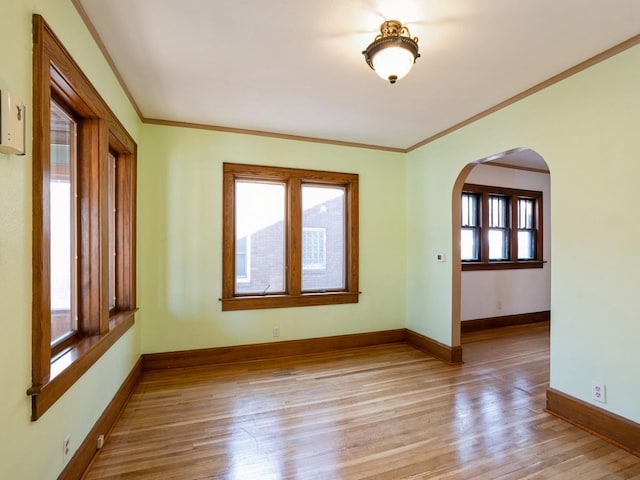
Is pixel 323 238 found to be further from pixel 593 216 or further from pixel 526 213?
pixel 526 213

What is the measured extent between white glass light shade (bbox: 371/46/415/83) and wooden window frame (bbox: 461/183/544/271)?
325 centimetres

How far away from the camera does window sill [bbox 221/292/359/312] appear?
367 centimetres

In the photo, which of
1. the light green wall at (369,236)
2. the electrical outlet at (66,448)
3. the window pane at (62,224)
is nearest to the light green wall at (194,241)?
the light green wall at (369,236)

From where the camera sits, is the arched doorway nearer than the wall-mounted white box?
No

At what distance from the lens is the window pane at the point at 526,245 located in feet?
18.1

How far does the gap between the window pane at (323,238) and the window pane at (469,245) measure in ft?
7.09

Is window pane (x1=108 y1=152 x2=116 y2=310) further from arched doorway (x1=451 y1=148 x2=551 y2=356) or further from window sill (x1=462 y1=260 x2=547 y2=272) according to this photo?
window sill (x1=462 y1=260 x2=547 y2=272)

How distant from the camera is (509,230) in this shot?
537 cm

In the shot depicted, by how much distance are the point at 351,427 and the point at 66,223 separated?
243cm

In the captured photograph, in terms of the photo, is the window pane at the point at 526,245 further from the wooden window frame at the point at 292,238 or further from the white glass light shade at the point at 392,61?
the white glass light shade at the point at 392,61

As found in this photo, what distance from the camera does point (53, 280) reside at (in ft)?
5.95

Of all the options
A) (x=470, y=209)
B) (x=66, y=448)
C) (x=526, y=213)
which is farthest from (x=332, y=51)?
(x=526, y=213)

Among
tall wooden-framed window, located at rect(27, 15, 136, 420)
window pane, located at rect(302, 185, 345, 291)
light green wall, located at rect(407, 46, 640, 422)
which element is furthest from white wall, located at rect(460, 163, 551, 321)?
tall wooden-framed window, located at rect(27, 15, 136, 420)

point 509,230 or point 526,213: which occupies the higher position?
point 526,213
